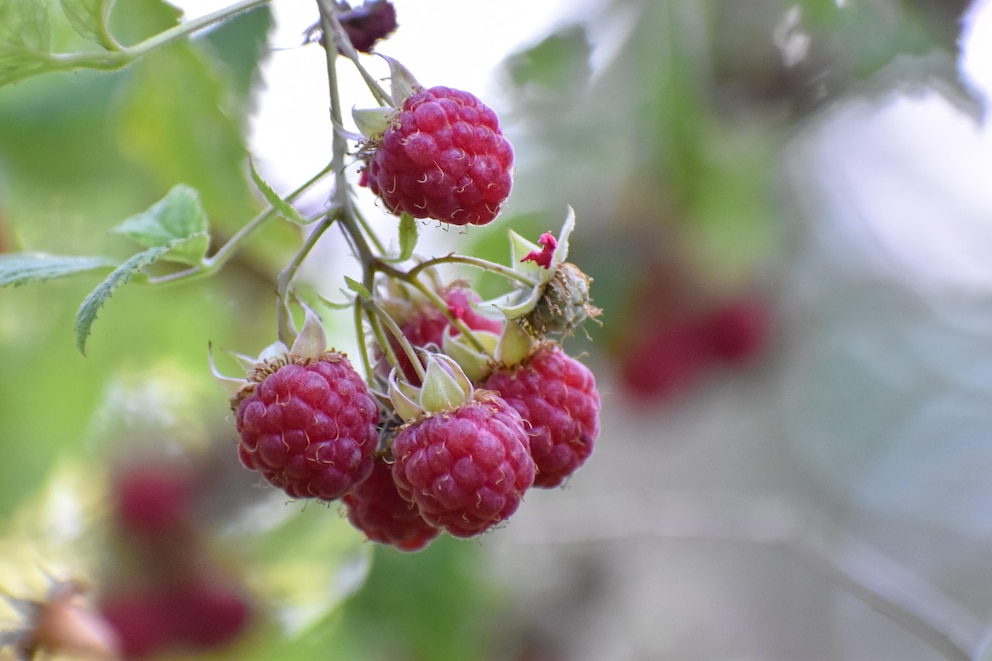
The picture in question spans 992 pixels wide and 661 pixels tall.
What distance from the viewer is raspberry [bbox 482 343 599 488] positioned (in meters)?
1.00

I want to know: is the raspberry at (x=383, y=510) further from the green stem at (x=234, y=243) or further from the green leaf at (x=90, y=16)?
the green leaf at (x=90, y=16)

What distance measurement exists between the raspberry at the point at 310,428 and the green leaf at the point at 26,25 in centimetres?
41

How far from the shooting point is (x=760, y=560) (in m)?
5.90

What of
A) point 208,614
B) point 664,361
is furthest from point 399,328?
point 664,361

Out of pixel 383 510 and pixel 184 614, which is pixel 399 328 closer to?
pixel 383 510

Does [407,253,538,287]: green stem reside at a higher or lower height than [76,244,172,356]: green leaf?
lower

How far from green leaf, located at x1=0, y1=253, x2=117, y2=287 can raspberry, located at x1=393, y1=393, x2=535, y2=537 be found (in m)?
0.40

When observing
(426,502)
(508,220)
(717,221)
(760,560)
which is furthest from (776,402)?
(426,502)

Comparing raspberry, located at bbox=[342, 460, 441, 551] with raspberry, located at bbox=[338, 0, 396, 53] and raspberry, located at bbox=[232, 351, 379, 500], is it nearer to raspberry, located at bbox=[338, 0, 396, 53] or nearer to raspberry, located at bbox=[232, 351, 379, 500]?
raspberry, located at bbox=[232, 351, 379, 500]

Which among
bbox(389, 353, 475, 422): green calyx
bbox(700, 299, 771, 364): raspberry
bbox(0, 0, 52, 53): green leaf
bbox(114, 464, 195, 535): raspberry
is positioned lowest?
bbox(700, 299, 771, 364): raspberry

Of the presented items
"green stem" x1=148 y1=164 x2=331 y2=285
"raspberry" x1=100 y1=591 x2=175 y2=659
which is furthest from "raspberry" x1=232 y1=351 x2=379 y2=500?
"raspberry" x1=100 y1=591 x2=175 y2=659

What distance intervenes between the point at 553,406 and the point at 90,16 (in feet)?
2.05

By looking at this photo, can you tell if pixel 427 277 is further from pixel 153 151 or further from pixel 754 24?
pixel 754 24

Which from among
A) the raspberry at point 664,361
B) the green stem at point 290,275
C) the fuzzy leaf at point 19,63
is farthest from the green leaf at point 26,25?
the raspberry at point 664,361
